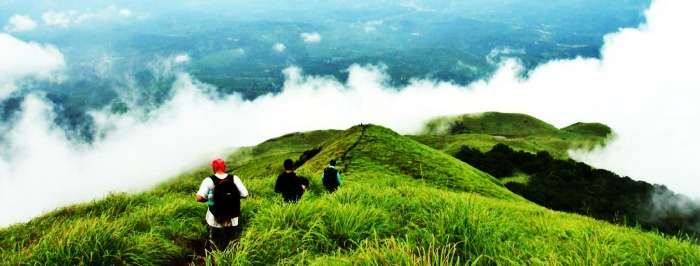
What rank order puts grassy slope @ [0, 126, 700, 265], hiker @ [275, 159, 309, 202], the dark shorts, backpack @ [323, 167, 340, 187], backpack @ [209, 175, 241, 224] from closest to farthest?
grassy slope @ [0, 126, 700, 265] < backpack @ [209, 175, 241, 224] < the dark shorts < hiker @ [275, 159, 309, 202] < backpack @ [323, 167, 340, 187]

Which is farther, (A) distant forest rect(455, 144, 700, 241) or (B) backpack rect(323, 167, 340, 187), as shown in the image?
(A) distant forest rect(455, 144, 700, 241)

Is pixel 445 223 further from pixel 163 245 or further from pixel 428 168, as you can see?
pixel 428 168

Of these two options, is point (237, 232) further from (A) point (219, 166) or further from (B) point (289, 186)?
(B) point (289, 186)

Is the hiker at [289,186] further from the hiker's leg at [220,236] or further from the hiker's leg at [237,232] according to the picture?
the hiker's leg at [220,236]

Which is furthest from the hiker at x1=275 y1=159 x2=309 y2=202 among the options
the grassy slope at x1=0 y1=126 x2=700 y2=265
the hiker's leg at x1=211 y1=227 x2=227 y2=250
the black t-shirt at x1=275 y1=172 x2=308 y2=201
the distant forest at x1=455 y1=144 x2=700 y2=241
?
the distant forest at x1=455 y1=144 x2=700 y2=241

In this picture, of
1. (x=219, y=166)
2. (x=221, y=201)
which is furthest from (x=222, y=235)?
(x=219, y=166)

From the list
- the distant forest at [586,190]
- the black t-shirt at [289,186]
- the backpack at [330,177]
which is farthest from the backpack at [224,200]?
the distant forest at [586,190]

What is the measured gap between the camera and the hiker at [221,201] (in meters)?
10.8

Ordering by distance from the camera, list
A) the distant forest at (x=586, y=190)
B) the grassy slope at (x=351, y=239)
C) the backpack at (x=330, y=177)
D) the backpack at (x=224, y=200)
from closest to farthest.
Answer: the grassy slope at (x=351, y=239), the backpack at (x=224, y=200), the backpack at (x=330, y=177), the distant forest at (x=586, y=190)

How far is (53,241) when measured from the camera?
8.80 meters

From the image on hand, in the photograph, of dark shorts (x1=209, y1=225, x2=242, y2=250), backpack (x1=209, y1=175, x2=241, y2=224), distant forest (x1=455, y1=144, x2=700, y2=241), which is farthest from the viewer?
distant forest (x1=455, y1=144, x2=700, y2=241)

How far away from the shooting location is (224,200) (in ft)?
35.7

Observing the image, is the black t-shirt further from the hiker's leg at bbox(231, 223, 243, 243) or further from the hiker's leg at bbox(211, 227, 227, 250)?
the hiker's leg at bbox(211, 227, 227, 250)

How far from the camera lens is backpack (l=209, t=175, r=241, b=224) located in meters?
10.8
